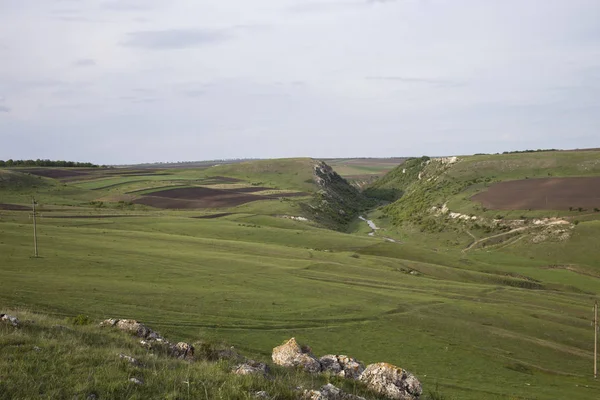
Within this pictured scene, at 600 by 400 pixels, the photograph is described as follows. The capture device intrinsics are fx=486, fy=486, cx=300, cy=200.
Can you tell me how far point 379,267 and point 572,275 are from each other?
41.6m

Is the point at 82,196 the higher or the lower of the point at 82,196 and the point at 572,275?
the higher

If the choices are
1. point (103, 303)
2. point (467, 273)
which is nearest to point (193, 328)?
point (103, 303)

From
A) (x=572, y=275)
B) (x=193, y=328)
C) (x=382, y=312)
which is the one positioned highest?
(x=193, y=328)

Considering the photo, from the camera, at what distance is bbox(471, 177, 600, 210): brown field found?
126 metres

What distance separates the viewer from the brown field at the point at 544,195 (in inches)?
4946

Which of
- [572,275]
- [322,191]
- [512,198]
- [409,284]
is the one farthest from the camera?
[322,191]

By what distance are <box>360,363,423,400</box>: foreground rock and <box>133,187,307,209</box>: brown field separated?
128m

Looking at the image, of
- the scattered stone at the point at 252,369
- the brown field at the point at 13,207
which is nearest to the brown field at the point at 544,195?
the brown field at the point at 13,207

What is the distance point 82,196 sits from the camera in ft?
498

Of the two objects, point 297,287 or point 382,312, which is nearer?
point 382,312

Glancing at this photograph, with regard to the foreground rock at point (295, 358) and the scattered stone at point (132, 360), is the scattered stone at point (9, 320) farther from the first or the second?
the foreground rock at point (295, 358)

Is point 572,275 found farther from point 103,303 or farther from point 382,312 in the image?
point 103,303

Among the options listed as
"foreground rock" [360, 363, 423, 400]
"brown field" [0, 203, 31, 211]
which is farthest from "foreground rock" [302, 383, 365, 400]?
"brown field" [0, 203, 31, 211]

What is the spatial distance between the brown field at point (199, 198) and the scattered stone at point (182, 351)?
124 m
